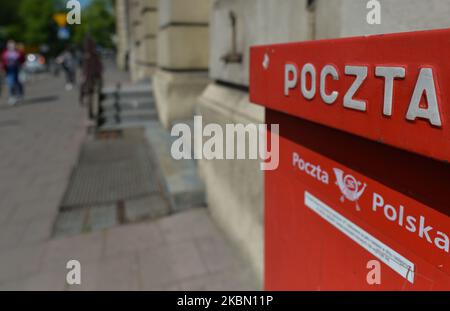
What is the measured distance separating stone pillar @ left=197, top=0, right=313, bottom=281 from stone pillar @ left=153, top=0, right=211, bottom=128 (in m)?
2.72

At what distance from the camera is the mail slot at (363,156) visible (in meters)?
1.08

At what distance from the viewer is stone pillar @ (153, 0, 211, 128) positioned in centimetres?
705

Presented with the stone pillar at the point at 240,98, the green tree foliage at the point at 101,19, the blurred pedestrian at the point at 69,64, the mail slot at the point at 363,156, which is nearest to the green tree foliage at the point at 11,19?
the green tree foliage at the point at 101,19

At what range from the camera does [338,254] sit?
1619 millimetres

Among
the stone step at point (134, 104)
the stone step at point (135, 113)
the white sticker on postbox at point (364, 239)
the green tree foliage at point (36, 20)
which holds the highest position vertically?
the green tree foliage at point (36, 20)

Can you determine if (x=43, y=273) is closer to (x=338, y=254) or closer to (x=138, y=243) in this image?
(x=138, y=243)

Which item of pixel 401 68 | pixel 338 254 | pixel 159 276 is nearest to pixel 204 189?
pixel 159 276

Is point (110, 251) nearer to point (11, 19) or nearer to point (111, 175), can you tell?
point (111, 175)

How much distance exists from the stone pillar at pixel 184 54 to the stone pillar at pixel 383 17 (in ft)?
16.6

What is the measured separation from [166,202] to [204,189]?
1.55 feet

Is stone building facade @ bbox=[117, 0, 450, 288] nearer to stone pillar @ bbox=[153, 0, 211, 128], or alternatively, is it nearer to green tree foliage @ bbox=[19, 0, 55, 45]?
stone pillar @ bbox=[153, 0, 211, 128]

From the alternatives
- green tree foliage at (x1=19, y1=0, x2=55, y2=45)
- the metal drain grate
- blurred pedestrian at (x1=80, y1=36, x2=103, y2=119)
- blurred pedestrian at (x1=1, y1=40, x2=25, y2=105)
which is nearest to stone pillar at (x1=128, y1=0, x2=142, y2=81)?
blurred pedestrian at (x1=80, y1=36, x2=103, y2=119)

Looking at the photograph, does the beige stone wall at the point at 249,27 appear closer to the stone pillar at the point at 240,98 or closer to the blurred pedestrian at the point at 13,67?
the stone pillar at the point at 240,98
